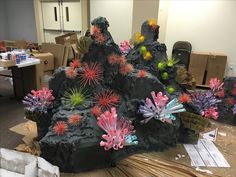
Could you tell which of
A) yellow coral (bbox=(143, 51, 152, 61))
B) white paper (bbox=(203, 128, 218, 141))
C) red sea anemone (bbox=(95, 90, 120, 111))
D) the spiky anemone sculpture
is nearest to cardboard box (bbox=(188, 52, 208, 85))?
white paper (bbox=(203, 128, 218, 141))

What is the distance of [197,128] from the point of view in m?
1.57

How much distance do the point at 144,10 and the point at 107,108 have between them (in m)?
2.93

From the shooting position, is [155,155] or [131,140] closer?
[131,140]

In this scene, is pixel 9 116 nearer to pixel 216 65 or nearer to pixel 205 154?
pixel 205 154

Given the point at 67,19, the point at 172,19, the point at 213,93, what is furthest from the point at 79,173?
the point at 67,19

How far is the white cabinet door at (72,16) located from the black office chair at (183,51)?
2.40 meters

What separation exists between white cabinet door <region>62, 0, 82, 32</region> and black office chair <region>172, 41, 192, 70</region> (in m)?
2.40

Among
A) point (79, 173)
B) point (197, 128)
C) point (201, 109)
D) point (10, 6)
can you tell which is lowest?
point (79, 173)

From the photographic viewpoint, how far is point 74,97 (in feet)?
4.66

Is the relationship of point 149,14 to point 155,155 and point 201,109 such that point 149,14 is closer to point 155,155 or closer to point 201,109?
point 201,109

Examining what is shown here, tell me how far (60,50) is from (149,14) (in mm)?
1861

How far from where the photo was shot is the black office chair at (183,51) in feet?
13.5

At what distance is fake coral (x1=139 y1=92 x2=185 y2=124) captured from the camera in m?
1.32

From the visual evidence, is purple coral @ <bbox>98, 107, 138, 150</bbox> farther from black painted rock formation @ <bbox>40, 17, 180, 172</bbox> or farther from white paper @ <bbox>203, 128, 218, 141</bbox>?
white paper @ <bbox>203, 128, 218, 141</bbox>
